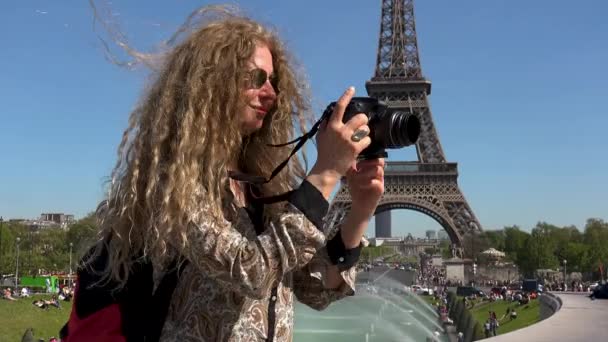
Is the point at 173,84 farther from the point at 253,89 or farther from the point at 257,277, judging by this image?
the point at 257,277

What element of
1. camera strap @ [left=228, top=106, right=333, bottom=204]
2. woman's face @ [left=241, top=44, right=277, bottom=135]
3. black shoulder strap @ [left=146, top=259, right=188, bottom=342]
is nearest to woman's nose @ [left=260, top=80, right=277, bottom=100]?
woman's face @ [left=241, top=44, right=277, bottom=135]

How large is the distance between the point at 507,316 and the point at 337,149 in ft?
102

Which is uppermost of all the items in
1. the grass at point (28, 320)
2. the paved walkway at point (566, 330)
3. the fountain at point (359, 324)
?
the paved walkway at point (566, 330)

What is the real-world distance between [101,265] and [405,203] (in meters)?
63.3

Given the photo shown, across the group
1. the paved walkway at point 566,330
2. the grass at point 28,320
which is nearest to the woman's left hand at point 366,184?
the paved walkway at point 566,330

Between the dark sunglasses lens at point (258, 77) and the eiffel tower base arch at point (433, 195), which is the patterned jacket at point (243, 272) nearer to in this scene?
the dark sunglasses lens at point (258, 77)

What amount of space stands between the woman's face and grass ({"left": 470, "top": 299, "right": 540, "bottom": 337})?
25.5 metres

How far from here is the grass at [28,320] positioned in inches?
952

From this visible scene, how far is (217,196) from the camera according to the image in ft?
6.37

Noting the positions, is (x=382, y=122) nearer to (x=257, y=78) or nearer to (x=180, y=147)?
(x=257, y=78)

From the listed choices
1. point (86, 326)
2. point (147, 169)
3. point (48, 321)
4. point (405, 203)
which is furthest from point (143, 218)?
point (405, 203)

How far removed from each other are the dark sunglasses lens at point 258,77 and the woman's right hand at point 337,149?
33 centimetres

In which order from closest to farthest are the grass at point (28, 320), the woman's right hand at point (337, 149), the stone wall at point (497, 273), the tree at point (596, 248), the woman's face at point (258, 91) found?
1. the woman's right hand at point (337, 149)
2. the woman's face at point (258, 91)
3. the grass at point (28, 320)
4. the tree at point (596, 248)
5. the stone wall at point (497, 273)

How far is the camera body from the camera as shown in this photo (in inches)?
78.3
